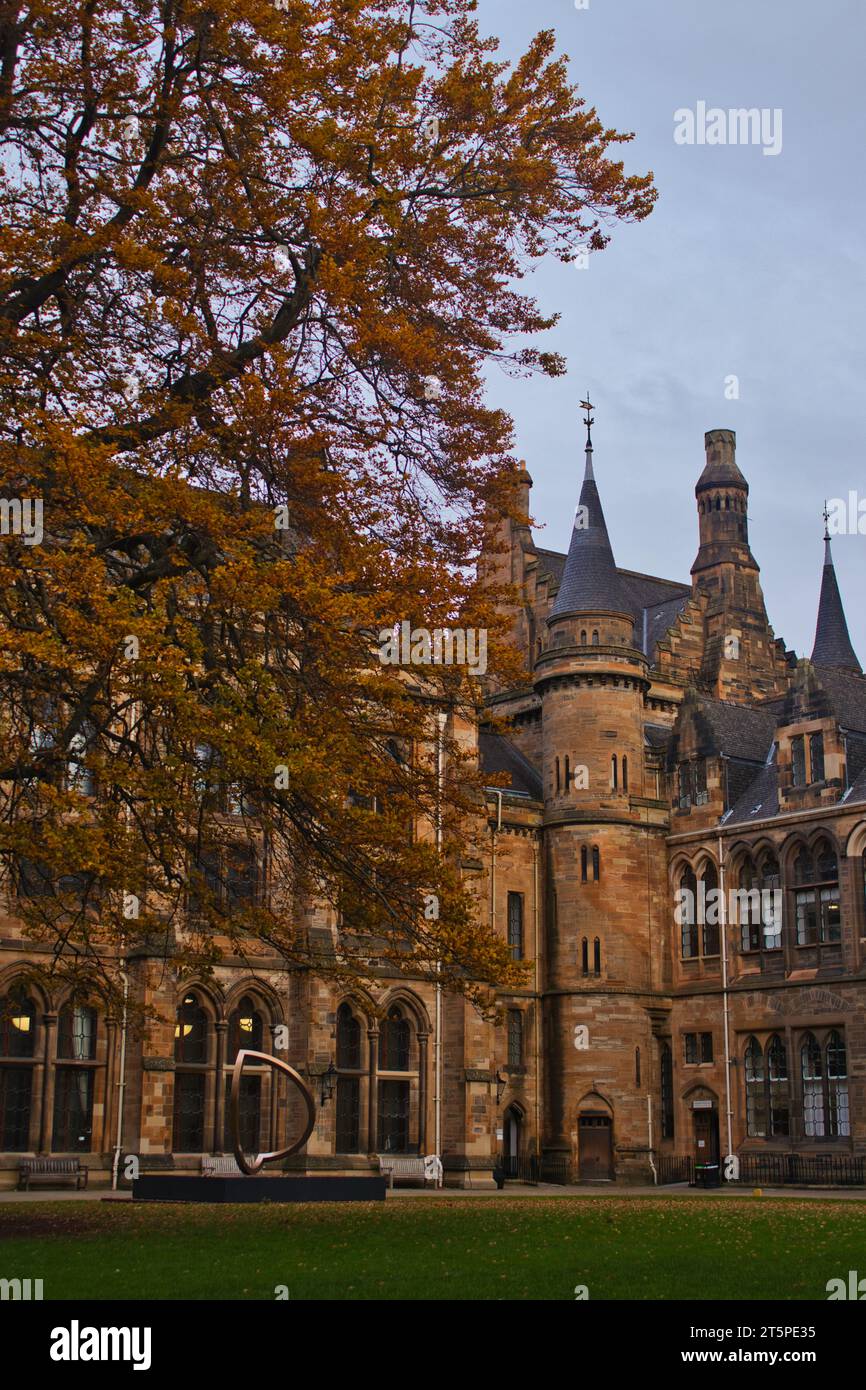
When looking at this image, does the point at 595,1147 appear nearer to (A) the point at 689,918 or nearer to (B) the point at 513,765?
(A) the point at 689,918

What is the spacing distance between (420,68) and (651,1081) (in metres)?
33.6

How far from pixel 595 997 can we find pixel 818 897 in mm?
6983

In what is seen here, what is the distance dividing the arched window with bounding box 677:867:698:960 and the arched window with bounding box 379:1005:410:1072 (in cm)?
943

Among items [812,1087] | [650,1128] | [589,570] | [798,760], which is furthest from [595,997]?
[589,570]

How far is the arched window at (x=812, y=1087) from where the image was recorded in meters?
43.6

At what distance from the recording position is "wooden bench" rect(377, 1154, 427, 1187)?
4131 centimetres

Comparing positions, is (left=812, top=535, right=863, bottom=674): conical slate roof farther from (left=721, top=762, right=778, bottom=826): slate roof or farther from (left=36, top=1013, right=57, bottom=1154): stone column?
(left=36, top=1013, right=57, bottom=1154): stone column

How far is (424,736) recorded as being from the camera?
19859 millimetres

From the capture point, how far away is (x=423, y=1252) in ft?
55.7

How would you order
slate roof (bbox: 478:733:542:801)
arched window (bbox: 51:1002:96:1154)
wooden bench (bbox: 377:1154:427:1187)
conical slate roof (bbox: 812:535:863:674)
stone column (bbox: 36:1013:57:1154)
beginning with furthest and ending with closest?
1. conical slate roof (bbox: 812:535:863:674)
2. slate roof (bbox: 478:733:542:801)
3. wooden bench (bbox: 377:1154:427:1187)
4. arched window (bbox: 51:1002:96:1154)
5. stone column (bbox: 36:1013:57:1154)

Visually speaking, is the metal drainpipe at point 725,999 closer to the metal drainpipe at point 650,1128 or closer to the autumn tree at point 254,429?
the metal drainpipe at point 650,1128

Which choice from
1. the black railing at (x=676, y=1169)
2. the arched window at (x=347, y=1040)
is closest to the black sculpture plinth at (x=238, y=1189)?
the arched window at (x=347, y=1040)

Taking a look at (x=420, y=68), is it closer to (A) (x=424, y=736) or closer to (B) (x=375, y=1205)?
(A) (x=424, y=736)

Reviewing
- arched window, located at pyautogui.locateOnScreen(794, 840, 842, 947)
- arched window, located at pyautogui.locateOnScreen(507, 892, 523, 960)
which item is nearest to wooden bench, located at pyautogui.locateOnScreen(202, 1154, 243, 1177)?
arched window, located at pyautogui.locateOnScreen(507, 892, 523, 960)
